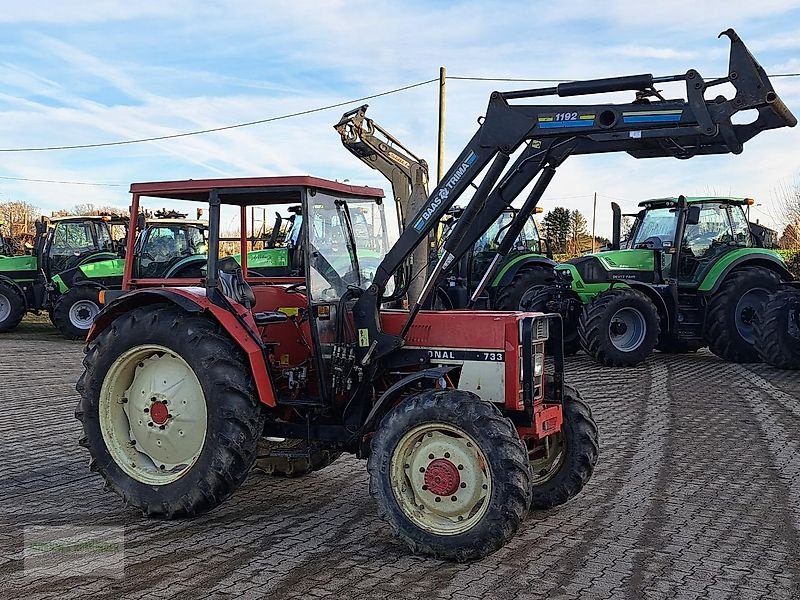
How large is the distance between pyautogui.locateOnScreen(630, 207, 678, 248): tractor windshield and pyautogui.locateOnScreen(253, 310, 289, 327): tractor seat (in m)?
9.82

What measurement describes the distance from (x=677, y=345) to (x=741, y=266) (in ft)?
6.21

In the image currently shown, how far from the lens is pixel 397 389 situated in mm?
5012

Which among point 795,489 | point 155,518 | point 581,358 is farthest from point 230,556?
point 581,358

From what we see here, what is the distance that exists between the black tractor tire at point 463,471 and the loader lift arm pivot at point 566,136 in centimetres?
64

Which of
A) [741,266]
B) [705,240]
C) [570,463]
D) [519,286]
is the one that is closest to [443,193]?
[570,463]

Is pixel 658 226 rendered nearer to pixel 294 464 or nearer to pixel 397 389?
pixel 294 464

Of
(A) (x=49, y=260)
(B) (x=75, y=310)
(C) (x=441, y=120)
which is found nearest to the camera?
(B) (x=75, y=310)

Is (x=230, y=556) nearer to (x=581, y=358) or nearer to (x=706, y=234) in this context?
(x=581, y=358)

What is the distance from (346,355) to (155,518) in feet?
4.99

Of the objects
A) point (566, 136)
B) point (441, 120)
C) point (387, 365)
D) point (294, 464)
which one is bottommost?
point (294, 464)

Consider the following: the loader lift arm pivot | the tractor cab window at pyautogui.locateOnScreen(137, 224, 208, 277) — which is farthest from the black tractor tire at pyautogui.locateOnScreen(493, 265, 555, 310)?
the loader lift arm pivot

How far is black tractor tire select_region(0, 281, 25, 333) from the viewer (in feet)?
58.7

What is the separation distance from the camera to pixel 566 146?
5180 mm

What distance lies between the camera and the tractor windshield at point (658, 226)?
14.2 meters
